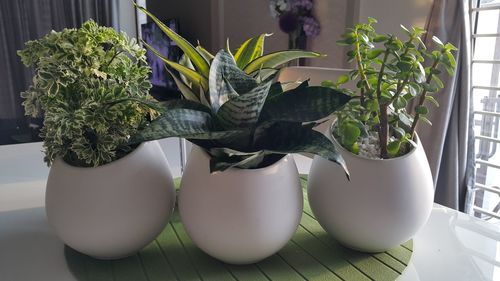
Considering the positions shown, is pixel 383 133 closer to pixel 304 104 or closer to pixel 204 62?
pixel 304 104

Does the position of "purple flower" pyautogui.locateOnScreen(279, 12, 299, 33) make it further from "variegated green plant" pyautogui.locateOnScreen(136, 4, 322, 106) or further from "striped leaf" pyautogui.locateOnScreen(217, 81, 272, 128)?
"striped leaf" pyautogui.locateOnScreen(217, 81, 272, 128)

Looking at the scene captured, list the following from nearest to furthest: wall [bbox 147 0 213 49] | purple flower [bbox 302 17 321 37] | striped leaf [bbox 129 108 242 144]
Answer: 1. striped leaf [bbox 129 108 242 144]
2. purple flower [bbox 302 17 321 37]
3. wall [bbox 147 0 213 49]

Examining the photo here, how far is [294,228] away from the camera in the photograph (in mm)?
502

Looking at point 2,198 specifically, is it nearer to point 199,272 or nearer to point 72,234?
point 72,234

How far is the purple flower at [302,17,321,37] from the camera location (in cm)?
244

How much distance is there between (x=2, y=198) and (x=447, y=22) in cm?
176

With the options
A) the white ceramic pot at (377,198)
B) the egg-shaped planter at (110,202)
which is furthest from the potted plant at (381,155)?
the egg-shaped planter at (110,202)

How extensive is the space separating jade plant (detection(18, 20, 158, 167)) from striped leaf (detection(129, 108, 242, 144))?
0.14 ft

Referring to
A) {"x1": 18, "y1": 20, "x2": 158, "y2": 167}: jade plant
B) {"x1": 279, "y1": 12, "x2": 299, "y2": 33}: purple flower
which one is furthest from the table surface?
{"x1": 279, "y1": 12, "x2": 299, "y2": 33}: purple flower

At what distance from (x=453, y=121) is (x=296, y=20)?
123cm

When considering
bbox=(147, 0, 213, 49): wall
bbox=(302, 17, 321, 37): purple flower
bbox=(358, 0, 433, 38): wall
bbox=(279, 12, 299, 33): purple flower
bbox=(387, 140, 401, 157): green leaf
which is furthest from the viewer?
bbox=(147, 0, 213, 49): wall

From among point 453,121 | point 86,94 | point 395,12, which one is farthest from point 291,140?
point 395,12

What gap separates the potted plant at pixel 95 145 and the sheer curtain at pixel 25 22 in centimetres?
226

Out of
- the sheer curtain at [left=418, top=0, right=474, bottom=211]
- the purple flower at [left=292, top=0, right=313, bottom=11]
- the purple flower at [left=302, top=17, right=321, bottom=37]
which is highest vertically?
the purple flower at [left=292, top=0, right=313, bottom=11]
